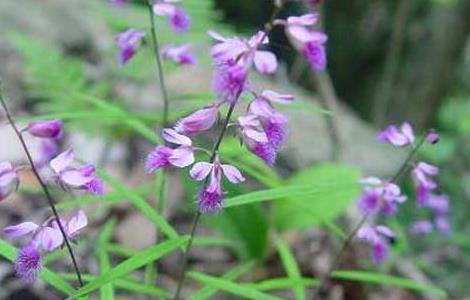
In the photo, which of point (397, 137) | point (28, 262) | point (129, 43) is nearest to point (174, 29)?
point (129, 43)

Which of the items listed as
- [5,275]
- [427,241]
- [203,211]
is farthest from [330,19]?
[203,211]

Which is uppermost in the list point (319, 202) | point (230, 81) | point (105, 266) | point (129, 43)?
point (230, 81)

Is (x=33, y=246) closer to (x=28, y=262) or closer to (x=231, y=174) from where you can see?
(x=28, y=262)

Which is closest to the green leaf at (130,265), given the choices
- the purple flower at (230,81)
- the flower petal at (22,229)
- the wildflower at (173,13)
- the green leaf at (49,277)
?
the green leaf at (49,277)

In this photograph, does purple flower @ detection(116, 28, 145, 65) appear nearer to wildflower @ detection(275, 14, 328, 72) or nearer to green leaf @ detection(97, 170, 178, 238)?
green leaf @ detection(97, 170, 178, 238)

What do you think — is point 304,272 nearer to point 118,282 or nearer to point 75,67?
point 75,67

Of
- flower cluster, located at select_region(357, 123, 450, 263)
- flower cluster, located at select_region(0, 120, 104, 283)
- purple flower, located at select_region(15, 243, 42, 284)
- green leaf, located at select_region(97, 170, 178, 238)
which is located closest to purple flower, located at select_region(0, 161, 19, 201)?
flower cluster, located at select_region(0, 120, 104, 283)

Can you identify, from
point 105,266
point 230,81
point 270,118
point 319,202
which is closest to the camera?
point 230,81
